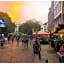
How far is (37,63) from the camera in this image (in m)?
10.8

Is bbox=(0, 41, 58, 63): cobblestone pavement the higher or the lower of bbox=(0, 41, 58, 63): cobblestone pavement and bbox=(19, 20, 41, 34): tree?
the lower

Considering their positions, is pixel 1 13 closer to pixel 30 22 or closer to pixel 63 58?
pixel 30 22

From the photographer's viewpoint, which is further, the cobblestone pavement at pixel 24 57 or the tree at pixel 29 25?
the tree at pixel 29 25

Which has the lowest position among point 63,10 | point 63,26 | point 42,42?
point 42,42

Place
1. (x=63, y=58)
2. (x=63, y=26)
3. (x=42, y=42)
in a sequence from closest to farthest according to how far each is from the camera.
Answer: (x=63, y=58), (x=63, y=26), (x=42, y=42)

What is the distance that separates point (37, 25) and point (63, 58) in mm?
95711

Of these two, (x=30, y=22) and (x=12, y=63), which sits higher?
(x=30, y=22)

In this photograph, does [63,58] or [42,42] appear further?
[42,42]

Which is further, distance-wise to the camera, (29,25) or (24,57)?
(29,25)

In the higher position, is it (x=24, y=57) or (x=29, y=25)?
(x=29, y=25)

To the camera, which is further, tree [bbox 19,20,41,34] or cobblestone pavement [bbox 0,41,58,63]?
tree [bbox 19,20,41,34]

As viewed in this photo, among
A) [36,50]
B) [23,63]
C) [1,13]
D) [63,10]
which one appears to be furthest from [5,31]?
[23,63]

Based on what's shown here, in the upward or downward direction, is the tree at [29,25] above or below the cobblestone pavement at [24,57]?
above

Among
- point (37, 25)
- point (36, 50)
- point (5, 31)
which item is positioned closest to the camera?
point (36, 50)
